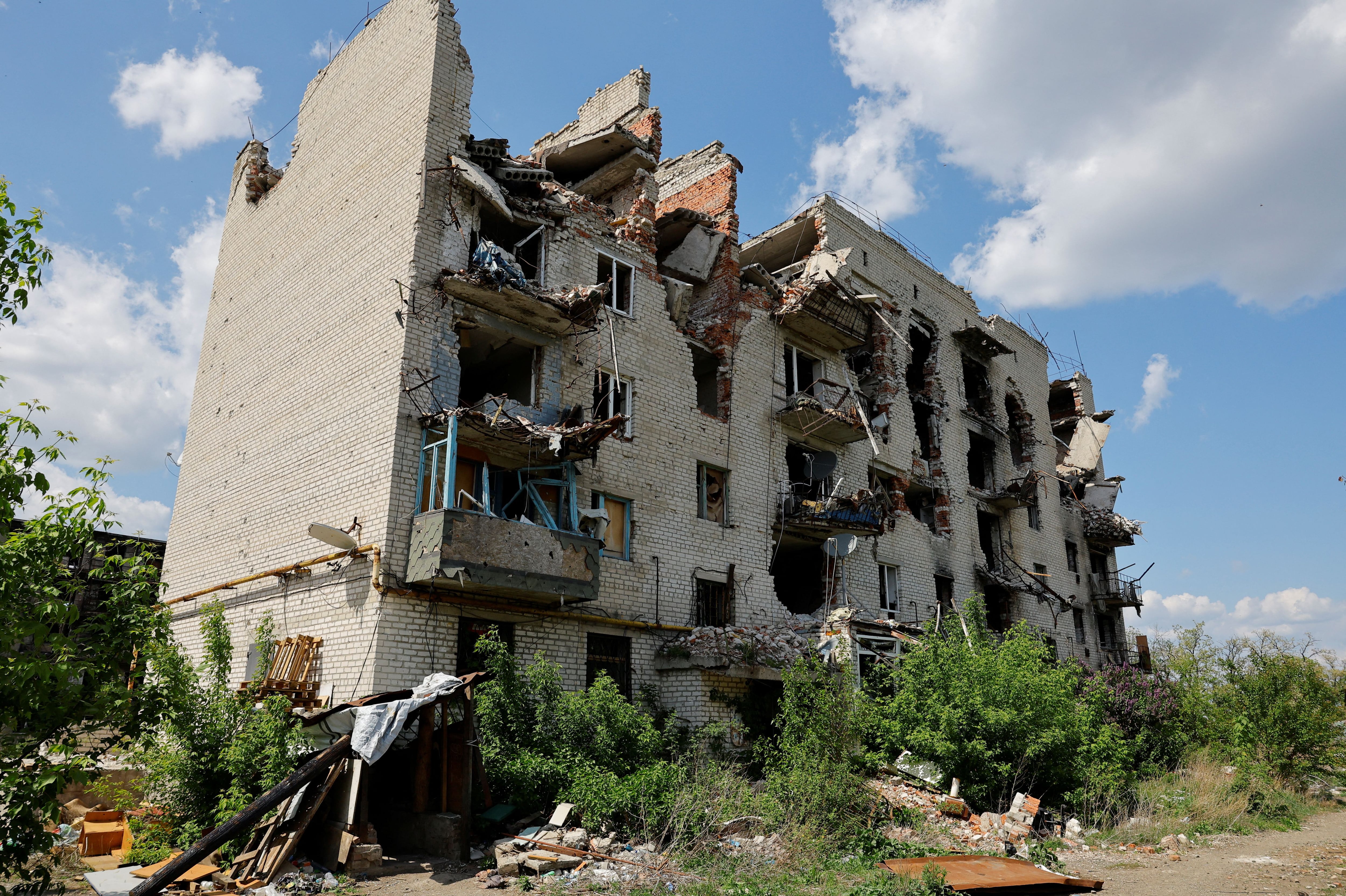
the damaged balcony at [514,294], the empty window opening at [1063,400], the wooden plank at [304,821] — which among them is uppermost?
the empty window opening at [1063,400]

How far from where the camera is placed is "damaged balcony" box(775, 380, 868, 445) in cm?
2114

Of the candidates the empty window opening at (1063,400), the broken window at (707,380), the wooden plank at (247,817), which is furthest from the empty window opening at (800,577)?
the empty window opening at (1063,400)

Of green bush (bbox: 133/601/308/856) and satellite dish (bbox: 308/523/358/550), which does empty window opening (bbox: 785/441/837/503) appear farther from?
green bush (bbox: 133/601/308/856)

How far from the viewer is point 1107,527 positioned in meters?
33.0

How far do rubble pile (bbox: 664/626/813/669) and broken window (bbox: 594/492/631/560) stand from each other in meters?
2.09

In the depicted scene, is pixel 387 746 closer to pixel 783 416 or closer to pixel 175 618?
pixel 175 618

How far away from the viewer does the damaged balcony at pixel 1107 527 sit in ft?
108

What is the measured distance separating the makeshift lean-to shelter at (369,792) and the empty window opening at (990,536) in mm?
20808

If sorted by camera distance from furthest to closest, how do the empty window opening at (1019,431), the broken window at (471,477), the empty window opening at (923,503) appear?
the empty window opening at (1019,431) < the empty window opening at (923,503) < the broken window at (471,477)

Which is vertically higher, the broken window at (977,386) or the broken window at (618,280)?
the broken window at (977,386)

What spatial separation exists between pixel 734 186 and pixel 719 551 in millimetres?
10091

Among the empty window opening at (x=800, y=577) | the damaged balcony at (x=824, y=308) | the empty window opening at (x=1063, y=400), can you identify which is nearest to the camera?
the damaged balcony at (x=824, y=308)

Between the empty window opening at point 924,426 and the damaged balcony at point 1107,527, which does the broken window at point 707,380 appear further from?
the damaged balcony at point 1107,527

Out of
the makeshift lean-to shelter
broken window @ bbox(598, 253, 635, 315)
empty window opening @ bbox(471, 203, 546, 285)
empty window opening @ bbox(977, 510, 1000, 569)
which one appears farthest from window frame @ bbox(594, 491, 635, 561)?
empty window opening @ bbox(977, 510, 1000, 569)
